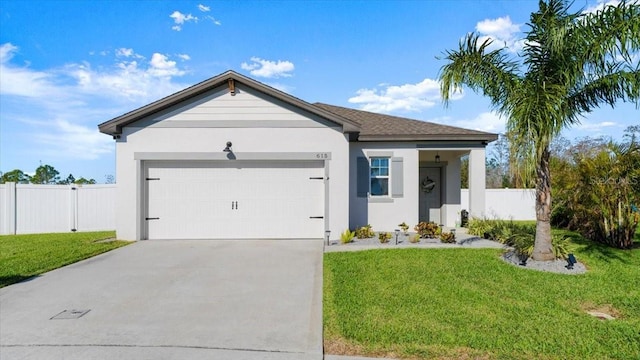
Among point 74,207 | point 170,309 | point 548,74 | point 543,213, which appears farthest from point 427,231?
point 74,207

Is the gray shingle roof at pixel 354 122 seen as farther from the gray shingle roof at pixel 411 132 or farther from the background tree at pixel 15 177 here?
the background tree at pixel 15 177

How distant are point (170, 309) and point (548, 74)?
803 cm

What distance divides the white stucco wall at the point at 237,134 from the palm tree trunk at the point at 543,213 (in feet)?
15.6

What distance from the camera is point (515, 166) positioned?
21.9 feet

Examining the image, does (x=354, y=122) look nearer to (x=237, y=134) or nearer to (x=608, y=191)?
(x=237, y=134)

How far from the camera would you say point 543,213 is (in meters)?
7.12

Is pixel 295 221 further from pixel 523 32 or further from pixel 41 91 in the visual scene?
pixel 41 91

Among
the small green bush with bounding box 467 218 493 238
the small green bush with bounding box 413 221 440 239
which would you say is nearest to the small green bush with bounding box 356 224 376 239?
the small green bush with bounding box 413 221 440 239

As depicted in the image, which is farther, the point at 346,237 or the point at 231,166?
the point at 231,166

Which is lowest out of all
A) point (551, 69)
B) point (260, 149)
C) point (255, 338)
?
point (255, 338)

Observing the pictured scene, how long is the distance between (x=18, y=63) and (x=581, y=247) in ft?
58.8

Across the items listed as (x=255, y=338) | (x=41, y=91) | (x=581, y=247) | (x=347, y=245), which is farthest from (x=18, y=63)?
(x=581, y=247)

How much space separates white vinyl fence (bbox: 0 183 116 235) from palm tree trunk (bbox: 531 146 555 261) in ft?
45.3

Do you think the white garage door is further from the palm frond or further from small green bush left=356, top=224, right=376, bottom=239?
the palm frond
